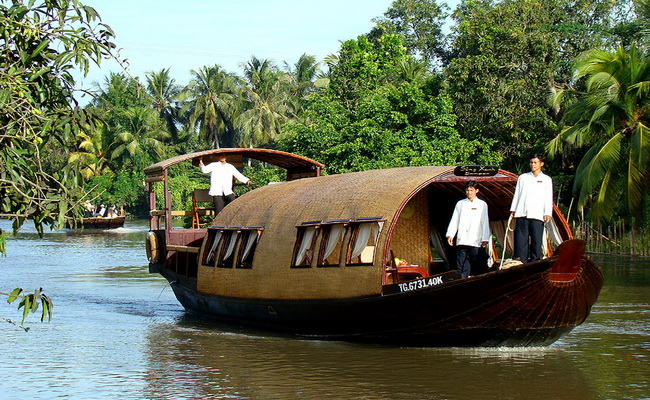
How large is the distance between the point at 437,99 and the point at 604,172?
292 inches

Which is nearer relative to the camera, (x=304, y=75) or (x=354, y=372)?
(x=354, y=372)

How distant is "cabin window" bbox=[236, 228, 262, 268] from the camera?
11.2m

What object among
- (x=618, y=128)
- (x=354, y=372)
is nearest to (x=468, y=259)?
(x=354, y=372)

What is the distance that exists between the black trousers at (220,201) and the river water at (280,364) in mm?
1663

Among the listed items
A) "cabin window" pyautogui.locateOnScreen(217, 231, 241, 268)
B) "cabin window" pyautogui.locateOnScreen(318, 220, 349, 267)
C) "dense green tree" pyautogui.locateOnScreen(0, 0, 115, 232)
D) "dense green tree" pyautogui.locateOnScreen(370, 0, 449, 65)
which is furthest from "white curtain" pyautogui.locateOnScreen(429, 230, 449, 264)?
"dense green tree" pyautogui.locateOnScreen(370, 0, 449, 65)

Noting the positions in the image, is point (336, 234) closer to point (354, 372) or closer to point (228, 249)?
point (354, 372)

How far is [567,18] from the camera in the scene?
30.0 meters

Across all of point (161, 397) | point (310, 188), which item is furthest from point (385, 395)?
point (310, 188)

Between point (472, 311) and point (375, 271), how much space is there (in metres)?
1.10

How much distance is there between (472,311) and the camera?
8.84 metres

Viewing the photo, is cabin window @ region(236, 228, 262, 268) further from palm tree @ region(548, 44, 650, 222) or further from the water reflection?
palm tree @ region(548, 44, 650, 222)

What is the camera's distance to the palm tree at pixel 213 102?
48375mm

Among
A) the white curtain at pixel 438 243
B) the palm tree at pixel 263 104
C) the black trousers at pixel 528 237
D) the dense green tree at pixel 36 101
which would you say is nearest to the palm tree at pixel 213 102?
the palm tree at pixel 263 104

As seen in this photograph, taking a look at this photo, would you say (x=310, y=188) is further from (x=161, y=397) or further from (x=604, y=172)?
(x=604, y=172)
